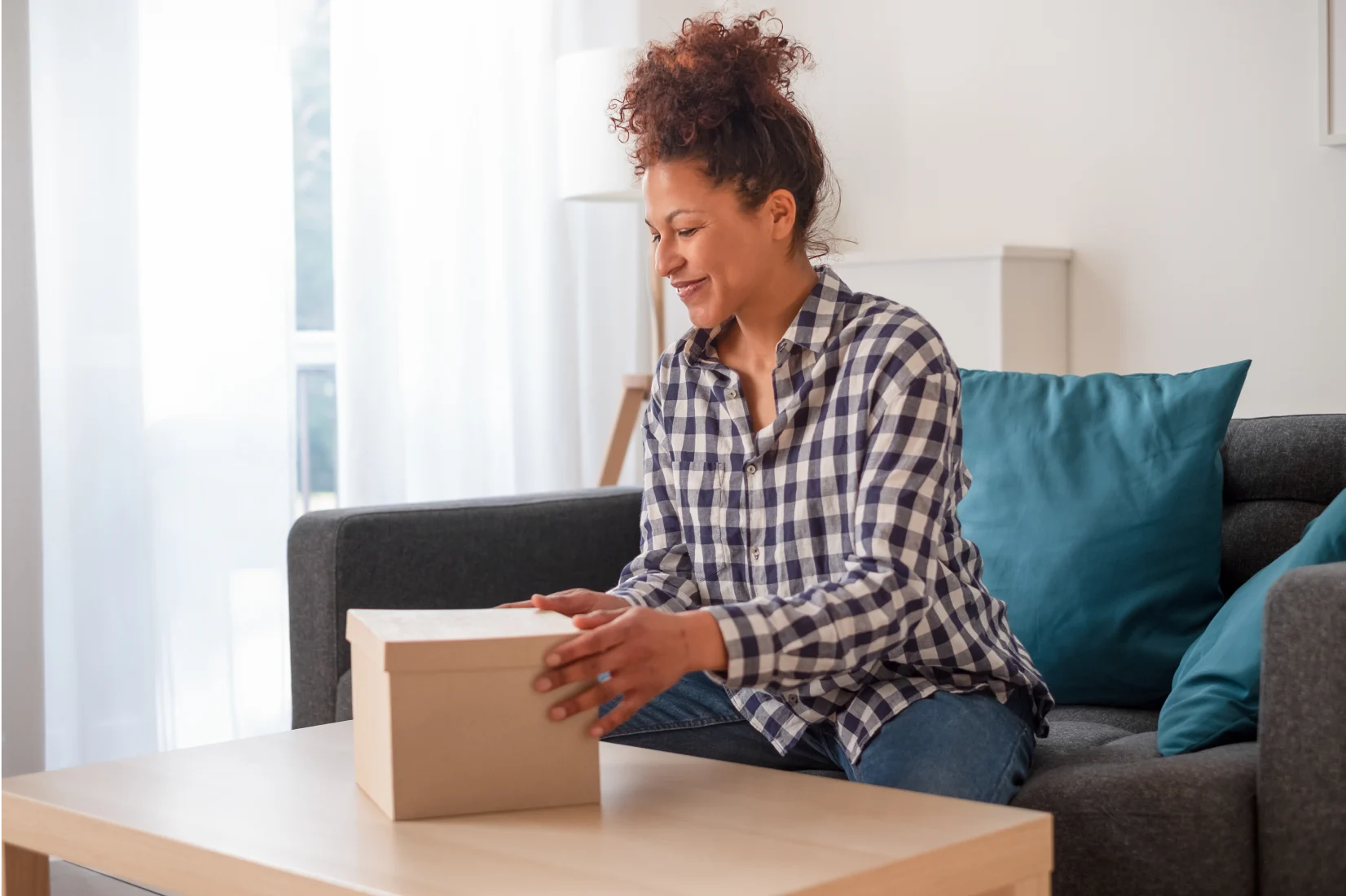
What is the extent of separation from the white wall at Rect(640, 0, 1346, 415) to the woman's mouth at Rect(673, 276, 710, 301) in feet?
5.03

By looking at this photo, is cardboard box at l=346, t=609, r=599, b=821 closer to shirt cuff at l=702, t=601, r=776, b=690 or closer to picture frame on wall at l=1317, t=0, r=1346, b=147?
shirt cuff at l=702, t=601, r=776, b=690

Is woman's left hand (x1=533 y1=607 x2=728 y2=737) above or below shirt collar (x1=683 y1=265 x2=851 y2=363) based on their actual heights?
below

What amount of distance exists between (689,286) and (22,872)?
80 centimetres

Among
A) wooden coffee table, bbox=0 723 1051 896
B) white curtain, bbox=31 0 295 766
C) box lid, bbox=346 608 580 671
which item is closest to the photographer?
wooden coffee table, bbox=0 723 1051 896

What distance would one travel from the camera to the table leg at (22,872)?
47.2 inches

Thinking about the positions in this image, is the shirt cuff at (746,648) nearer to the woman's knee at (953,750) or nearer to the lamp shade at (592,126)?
the woman's knee at (953,750)

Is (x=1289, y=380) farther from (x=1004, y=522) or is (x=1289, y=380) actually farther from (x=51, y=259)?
(x=51, y=259)

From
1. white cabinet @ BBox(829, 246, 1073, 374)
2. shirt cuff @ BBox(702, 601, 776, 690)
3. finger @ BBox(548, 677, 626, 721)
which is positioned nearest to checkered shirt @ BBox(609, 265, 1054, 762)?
shirt cuff @ BBox(702, 601, 776, 690)

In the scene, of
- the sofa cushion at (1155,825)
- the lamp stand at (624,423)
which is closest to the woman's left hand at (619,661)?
the sofa cushion at (1155,825)

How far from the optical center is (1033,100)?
297 cm

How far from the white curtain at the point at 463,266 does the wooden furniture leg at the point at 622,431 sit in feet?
0.98

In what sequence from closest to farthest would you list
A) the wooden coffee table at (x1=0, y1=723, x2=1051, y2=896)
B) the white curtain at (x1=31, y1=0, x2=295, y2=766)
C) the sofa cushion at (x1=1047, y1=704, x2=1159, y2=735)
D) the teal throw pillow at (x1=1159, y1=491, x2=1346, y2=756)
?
the wooden coffee table at (x1=0, y1=723, x2=1051, y2=896) < the teal throw pillow at (x1=1159, y1=491, x2=1346, y2=756) < the sofa cushion at (x1=1047, y1=704, x2=1159, y2=735) < the white curtain at (x1=31, y1=0, x2=295, y2=766)

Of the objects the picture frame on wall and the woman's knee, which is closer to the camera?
the woman's knee

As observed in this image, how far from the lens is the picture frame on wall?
8.23 ft
